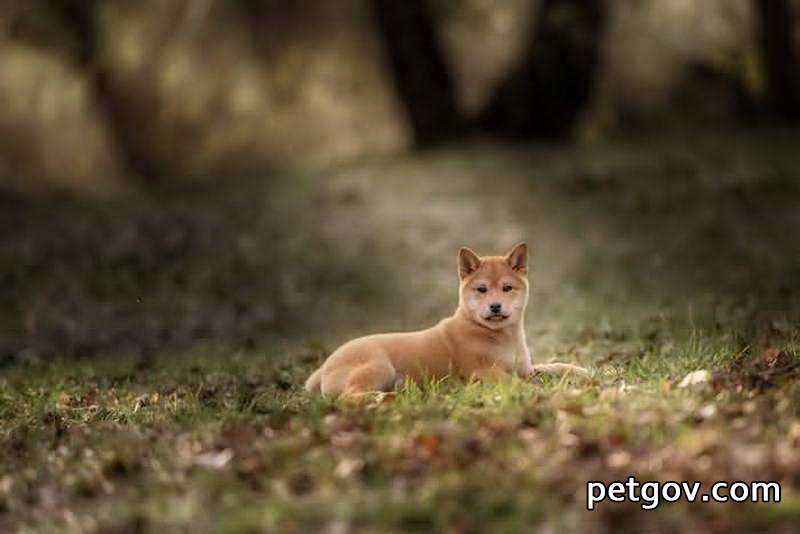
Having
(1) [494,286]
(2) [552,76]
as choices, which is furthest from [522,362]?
(2) [552,76]

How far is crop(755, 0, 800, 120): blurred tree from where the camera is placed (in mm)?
21594

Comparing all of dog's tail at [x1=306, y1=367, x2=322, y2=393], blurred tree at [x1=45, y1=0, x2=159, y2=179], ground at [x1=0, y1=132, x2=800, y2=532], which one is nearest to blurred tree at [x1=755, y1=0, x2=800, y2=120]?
ground at [x1=0, y1=132, x2=800, y2=532]

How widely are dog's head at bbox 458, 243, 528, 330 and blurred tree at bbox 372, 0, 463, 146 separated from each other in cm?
1422

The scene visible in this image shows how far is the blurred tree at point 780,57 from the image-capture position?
21.6 metres

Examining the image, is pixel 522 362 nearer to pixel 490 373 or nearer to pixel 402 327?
pixel 490 373

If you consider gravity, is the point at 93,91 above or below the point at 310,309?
above

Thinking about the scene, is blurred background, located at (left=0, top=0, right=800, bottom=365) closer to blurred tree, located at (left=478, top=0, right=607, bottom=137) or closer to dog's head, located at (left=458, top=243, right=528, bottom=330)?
blurred tree, located at (left=478, top=0, right=607, bottom=137)

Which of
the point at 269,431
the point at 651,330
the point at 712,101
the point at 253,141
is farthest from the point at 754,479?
the point at 253,141


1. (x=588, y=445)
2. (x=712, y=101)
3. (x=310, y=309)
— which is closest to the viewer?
(x=588, y=445)

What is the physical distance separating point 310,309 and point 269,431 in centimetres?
808

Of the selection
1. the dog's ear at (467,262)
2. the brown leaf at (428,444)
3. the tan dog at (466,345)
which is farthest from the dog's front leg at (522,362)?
the brown leaf at (428,444)

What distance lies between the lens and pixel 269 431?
7316 mm

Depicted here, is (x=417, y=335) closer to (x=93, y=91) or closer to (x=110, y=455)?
(x=110, y=455)

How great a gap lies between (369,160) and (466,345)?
46.1ft
